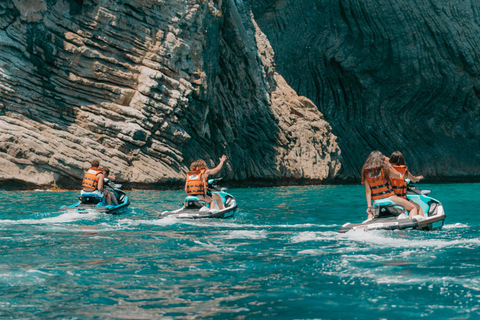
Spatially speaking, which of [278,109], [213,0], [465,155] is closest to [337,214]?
[213,0]

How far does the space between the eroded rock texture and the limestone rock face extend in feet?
64.2

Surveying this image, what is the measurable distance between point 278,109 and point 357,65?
14.5 m

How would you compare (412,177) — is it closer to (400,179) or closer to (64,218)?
(400,179)

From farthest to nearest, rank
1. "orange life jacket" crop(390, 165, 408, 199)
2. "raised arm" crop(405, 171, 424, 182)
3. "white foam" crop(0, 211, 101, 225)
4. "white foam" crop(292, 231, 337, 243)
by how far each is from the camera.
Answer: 1. "white foam" crop(0, 211, 101, 225)
2. "raised arm" crop(405, 171, 424, 182)
3. "orange life jacket" crop(390, 165, 408, 199)
4. "white foam" crop(292, 231, 337, 243)

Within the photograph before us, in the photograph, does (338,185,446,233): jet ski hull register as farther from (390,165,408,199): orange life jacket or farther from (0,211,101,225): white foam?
(0,211,101,225): white foam

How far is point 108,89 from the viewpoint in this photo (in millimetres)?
29469

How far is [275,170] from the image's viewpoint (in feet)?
126

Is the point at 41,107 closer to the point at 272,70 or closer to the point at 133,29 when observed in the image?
the point at 133,29

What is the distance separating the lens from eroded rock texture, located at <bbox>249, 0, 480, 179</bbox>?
5225cm

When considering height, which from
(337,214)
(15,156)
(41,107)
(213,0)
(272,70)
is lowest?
(337,214)

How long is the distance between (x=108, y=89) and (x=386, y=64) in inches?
1248

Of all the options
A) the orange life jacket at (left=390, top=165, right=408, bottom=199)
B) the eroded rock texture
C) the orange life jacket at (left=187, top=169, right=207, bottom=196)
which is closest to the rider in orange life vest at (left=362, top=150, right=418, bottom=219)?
the orange life jacket at (left=390, top=165, right=408, bottom=199)

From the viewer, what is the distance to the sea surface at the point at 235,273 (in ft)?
16.1

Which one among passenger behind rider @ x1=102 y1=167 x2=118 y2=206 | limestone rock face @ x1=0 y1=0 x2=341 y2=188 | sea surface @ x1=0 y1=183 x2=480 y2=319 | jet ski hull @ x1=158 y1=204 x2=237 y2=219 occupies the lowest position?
sea surface @ x1=0 y1=183 x2=480 y2=319
